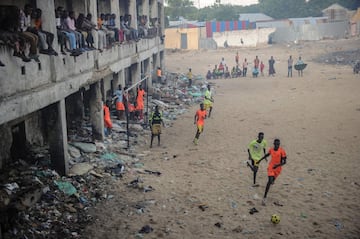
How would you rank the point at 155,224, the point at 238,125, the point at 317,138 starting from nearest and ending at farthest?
the point at 155,224 < the point at 317,138 < the point at 238,125

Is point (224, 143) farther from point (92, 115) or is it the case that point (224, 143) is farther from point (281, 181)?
point (92, 115)

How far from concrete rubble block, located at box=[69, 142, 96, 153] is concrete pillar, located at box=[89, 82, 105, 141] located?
3.62 feet

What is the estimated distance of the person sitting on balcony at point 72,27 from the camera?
9.61 meters

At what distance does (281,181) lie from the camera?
30.7 feet

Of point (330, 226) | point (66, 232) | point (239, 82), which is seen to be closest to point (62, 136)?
point (66, 232)

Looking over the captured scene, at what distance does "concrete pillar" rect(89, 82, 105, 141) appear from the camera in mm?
11977

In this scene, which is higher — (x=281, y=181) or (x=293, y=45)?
(x=293, y=45)

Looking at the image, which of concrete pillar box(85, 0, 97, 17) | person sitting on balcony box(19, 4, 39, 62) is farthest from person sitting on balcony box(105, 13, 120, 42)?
person sitting on balcony box(19, 4, 39, 62)

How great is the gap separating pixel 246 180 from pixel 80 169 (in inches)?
166

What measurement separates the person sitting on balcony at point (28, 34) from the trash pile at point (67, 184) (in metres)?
2.66

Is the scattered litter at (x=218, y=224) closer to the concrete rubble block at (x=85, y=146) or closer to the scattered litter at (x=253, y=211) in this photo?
the scattered litter at (x=253, y=211)

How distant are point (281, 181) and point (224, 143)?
3.51 metres

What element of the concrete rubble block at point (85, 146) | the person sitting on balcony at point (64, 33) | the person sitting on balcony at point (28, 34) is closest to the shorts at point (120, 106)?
the concrete rubble block at point (85, 146)

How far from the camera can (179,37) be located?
46.6 metres
